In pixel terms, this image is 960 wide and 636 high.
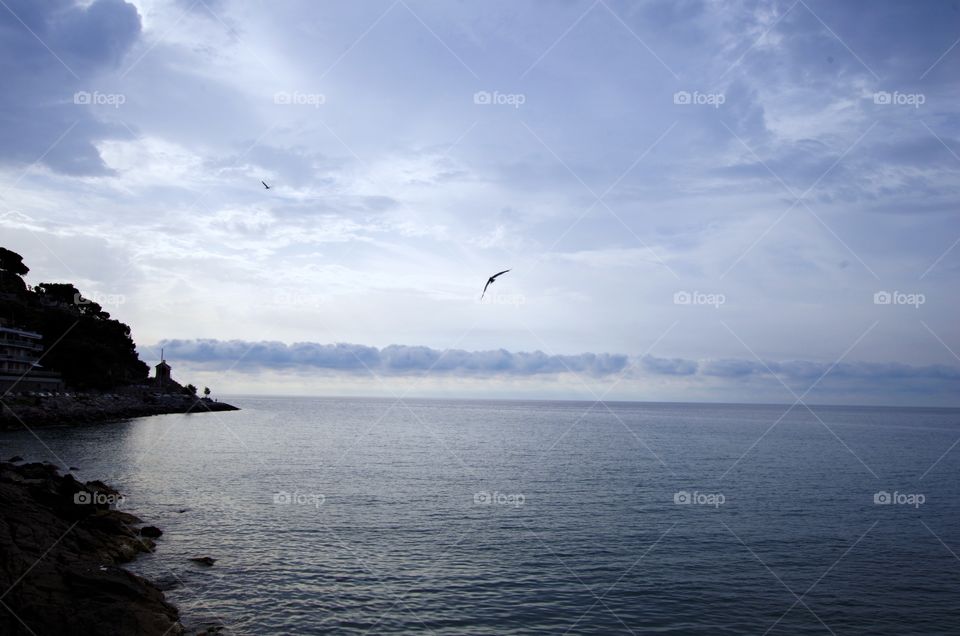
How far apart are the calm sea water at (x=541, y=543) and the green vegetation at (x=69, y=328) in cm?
7463

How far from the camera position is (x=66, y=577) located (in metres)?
19.6

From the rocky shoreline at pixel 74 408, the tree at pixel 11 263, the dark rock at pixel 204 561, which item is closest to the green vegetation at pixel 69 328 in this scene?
the tree at pixel 11 263

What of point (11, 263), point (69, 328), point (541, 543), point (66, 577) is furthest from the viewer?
point (11, 263)

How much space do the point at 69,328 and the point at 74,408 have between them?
43.6 meters

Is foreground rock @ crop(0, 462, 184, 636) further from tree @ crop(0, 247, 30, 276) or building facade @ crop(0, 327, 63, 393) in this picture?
tree @ crop(0, 247, 30, 276)

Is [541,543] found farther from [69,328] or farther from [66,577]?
[69,328]

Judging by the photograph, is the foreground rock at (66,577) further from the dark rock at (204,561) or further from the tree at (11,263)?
the tree at (11,263)

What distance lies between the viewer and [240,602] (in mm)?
24062

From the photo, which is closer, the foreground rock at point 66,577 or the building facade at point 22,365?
the foreground rock at point 66,577

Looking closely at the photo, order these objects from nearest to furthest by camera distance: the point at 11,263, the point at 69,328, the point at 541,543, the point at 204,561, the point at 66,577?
the point at 66,577, the point at 204,561, the point at 541,543, the point at 69,328, the point at 11,263

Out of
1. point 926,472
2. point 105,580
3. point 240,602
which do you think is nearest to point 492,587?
point 240,602

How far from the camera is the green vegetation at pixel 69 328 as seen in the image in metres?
138

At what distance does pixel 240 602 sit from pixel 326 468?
42.2 m

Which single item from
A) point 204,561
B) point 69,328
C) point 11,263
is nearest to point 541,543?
point 204,561
